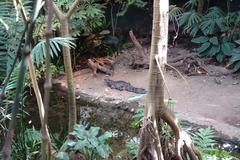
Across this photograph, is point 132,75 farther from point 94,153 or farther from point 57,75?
point 94,153

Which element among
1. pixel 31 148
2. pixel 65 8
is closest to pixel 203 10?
pixel 65 8

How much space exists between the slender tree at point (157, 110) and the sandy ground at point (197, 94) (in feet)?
4.92

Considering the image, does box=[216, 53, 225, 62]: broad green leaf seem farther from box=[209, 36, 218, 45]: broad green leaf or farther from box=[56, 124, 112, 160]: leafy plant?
box=[56, 124, 112, 160]: leafy plant

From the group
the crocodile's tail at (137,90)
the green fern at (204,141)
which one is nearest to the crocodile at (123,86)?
the crocodile's tail at (137,90)

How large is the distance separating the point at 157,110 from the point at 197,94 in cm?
262

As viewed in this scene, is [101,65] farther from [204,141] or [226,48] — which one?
[204,141]

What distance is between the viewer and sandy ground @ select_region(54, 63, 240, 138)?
410 centimetres

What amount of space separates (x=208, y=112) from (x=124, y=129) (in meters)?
0.89

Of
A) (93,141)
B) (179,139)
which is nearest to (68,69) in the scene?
(93,141)

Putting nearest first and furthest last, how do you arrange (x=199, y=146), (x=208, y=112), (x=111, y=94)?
1. (x=199, y=146)
2. (x=208, y=112)
3. (x=111, y=94)

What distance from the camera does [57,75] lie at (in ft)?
17.5

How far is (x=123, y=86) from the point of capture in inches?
199

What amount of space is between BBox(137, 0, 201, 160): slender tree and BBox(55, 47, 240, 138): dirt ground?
1.50 m

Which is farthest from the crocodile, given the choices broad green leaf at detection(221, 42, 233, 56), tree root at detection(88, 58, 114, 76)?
broad green leaf at detection(221, 42, 233, 56)
